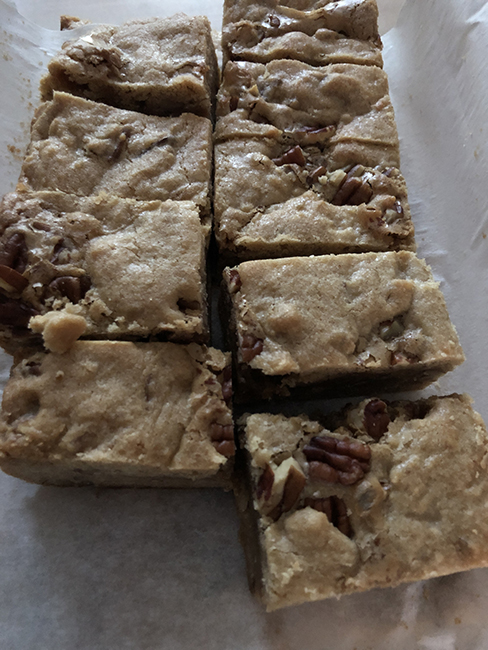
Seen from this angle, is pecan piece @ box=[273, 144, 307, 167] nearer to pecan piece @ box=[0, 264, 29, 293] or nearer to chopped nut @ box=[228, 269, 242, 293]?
chopped nut @ box=[228, 269, 242, 293]

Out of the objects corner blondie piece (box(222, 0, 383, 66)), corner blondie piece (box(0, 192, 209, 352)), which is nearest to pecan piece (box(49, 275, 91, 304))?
corner blondie piece (box(0, 192, 209, 352))

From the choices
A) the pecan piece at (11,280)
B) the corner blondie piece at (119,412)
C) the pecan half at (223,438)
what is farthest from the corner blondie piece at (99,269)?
the pecan half at (223,438)

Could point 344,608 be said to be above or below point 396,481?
below

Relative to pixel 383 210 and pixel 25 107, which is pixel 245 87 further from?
pixel 25 107

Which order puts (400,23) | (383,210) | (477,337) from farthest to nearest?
1. (400,23)
2. (477,337)
3. (383,210)

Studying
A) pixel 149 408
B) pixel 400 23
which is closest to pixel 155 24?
pixel 400 23

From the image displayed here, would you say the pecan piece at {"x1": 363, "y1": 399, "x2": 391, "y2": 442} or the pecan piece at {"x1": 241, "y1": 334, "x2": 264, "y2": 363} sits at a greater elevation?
the pecan piece at {"x1": 241, "y1": 334, "x2": 264, "y2": 363}

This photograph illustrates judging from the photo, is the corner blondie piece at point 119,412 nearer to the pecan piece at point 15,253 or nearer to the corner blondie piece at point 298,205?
the pecan piece at point 15,253
